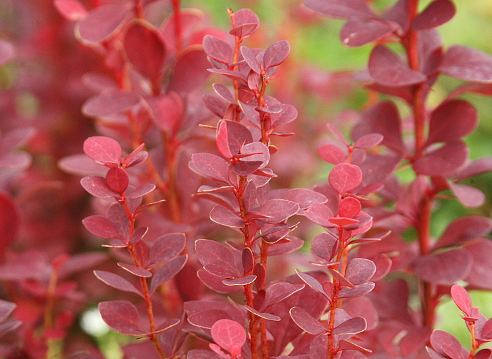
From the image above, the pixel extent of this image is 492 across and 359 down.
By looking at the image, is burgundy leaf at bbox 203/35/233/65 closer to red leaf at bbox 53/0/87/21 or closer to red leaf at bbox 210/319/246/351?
red leaf at bbox 210/319/246/351

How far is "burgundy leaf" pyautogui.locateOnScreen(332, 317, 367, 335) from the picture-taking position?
0.40 m

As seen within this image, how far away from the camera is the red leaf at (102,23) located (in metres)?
0.66

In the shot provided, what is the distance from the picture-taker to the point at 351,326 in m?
0.41

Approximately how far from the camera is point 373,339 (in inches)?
27.2

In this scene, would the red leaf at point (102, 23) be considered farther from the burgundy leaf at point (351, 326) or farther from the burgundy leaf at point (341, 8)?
the burgundy leaf at point (351, 326)

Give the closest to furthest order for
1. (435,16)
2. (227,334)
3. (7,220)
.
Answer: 1. (227,334)
2. (435,16)
3. (7,220)

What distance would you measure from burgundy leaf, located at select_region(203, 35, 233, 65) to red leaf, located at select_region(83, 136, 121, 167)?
12cm

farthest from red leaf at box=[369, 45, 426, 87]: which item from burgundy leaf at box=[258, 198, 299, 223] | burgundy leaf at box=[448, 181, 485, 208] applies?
burgundy leaf at box=[258, 198, 299, 223]

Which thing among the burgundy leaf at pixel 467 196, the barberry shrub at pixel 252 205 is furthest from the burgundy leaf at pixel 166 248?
the burgundy leaf at pixel 467 196

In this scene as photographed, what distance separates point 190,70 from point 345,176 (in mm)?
348

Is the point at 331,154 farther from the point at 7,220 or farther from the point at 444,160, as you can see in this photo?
the point at 7,220

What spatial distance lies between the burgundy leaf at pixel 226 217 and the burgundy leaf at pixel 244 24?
0.52ft

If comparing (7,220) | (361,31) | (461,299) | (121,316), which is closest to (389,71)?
(361,31)

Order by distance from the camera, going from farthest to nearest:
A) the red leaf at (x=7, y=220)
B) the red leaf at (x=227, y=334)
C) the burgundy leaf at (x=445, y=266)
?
the red leaf at (x=7, y=220), the burgundy leaf at (x=445, y=266), the red leaf at (x=227, y=334)
